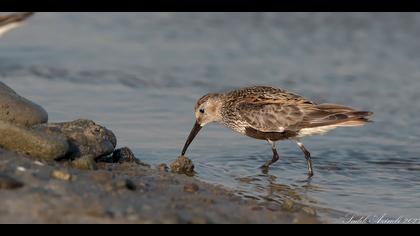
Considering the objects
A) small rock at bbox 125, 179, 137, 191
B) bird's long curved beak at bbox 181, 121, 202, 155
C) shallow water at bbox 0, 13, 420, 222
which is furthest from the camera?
bird's long curved beak at bbox 181, 121, 202, 155

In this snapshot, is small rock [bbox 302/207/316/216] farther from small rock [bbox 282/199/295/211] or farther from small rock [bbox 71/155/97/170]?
small rock [bbox 71/155/97/170]

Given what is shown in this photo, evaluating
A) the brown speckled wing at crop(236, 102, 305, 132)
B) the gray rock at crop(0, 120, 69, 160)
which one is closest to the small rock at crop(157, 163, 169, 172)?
the gray rock at crop(0, 120, 69, 160)

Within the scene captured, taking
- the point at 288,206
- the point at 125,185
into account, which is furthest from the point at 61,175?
the point at 288,206

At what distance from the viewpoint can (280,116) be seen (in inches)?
364

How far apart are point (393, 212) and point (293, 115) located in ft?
6.40

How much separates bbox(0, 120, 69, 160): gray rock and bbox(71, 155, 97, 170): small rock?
195 mm

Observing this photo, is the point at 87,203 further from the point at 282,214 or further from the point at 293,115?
the point at 293,115

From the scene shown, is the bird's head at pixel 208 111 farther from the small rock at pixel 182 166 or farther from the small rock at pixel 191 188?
the small rock at pixel 191 188

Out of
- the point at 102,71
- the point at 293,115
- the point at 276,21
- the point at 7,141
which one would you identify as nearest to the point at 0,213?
the point at 7,141

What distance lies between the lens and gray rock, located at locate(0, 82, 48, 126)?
7.88m

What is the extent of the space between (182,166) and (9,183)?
2.58 meters

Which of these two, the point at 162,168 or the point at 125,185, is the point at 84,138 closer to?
the point at 162,168

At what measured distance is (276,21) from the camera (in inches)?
597

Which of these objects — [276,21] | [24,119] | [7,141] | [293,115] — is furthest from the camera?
[276,21]
